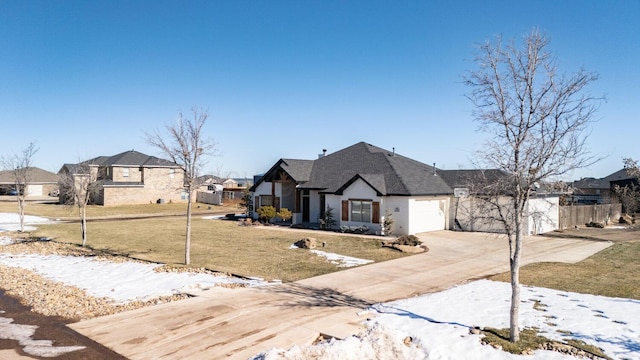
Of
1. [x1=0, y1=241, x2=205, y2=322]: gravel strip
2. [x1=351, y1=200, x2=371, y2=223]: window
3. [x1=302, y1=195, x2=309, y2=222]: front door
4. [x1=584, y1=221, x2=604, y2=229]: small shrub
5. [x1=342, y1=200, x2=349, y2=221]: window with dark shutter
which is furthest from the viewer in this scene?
[x1=302, y1=195, x2=309, y2=222]: front door

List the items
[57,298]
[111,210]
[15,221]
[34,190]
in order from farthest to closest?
[34,190]
[111,210]
[15,221]
[57,298]

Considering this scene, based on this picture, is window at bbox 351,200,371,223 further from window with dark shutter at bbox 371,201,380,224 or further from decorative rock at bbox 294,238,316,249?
decorative rock at bbox 294,238,316,249

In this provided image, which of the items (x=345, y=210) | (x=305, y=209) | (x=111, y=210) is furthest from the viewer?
(x=111, y=210)

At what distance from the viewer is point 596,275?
15.3 metres

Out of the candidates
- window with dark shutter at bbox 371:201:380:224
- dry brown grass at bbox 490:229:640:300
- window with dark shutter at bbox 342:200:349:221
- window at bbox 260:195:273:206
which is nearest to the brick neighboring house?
window at bbox 260:195:273:206

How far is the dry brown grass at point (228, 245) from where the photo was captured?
1697 centimetres

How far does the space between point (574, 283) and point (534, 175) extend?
7520 millimetres

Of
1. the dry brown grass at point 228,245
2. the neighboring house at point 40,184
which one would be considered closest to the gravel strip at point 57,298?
the dry brown grass at point 228,245

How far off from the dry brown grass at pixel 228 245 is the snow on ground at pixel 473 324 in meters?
5.38

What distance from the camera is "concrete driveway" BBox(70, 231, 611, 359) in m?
8.77

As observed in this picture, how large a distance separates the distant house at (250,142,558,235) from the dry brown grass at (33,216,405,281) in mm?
2887

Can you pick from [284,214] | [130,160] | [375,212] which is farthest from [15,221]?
[375,212]

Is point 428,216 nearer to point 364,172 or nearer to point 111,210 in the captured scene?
point 364,172

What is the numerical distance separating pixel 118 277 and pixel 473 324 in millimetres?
12092
